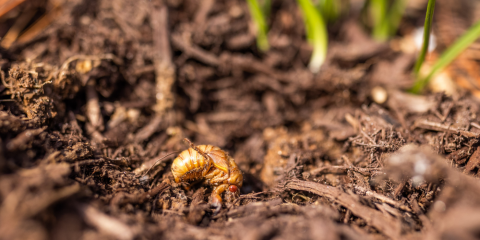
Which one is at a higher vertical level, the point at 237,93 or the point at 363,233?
the point at 237,93

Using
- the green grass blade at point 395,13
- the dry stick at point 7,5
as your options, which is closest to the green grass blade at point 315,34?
the green grass blade at point 395,13

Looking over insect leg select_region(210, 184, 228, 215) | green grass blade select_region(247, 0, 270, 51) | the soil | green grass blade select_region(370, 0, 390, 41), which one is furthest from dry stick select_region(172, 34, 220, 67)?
green grass blade select_region(370, 0, 390, 41)

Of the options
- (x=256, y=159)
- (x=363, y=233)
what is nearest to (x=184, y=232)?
(x=363, y=233)

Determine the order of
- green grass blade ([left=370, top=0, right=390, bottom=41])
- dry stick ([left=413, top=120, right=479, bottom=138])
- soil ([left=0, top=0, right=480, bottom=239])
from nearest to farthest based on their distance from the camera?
soil ([left=0, top=0, right=480, bottom=239])
dry stick ([left=413, top=120, right=479, bottom=138])
green grass blade ([left=370, top=0, right=390, bottom=41])

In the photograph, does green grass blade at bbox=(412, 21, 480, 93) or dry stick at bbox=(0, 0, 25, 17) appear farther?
dry stick at bbox=(0, 0, 25, 17)

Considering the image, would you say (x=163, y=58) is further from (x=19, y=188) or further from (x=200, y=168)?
(x=19, y=188)

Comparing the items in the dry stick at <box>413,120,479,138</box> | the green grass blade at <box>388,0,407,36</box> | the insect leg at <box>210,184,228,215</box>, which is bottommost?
→ the insect leg at <box>210,184,228,215</box>

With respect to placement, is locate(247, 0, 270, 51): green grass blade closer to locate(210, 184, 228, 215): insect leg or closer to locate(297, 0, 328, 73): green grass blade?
locate(297, 0, 328, 73): green grass blade
